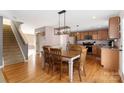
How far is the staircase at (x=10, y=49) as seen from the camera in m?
4.87

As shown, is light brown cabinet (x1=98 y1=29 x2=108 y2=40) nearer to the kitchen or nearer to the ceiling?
the kitchen

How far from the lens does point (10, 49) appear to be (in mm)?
5488

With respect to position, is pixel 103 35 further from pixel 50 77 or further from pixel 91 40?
pixel 50 77

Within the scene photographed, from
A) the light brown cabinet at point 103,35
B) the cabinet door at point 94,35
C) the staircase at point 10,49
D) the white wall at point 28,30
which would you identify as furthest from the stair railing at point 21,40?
the light brown cabinet at point 103,35

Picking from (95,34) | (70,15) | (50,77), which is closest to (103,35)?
(95,34)

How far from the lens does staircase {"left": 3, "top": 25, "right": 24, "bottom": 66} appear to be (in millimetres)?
4873
